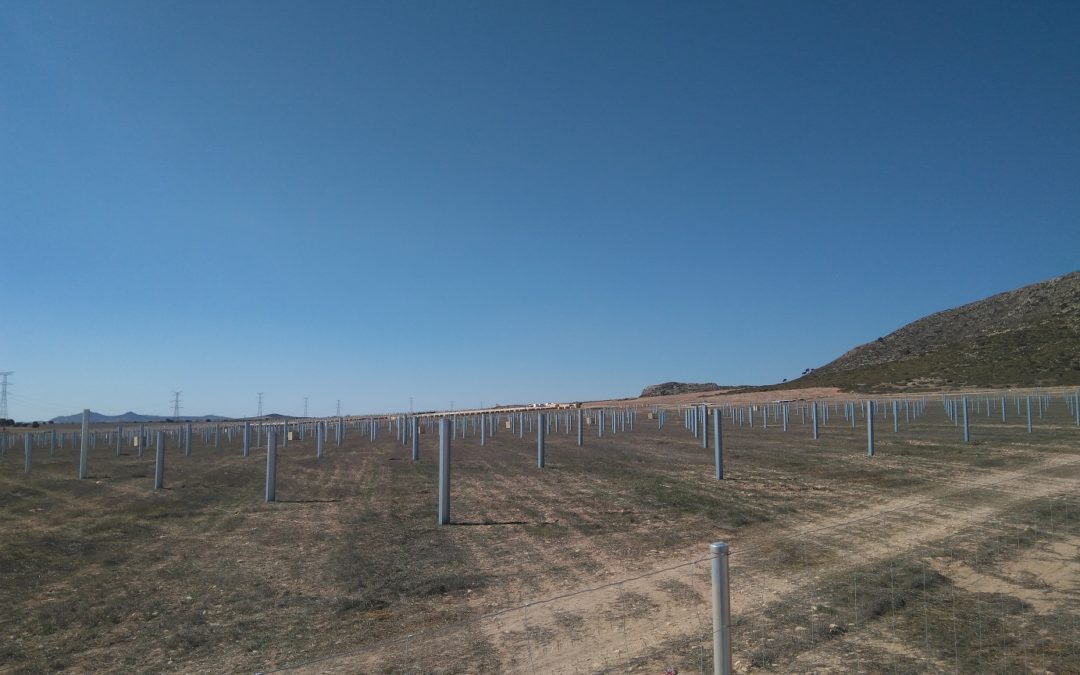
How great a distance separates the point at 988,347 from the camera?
8938cm

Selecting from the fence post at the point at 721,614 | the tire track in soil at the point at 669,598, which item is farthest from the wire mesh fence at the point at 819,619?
the fence post at the point at 721,614

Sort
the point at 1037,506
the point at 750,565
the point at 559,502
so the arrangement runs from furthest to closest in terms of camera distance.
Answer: the point at 559,502 → the point at 1037,506 → the point at 750,565

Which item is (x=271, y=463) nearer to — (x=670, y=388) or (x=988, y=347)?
(x=988, y=347)

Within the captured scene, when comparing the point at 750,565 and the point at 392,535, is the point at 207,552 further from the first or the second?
the point at 750,565

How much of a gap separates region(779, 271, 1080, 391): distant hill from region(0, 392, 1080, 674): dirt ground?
2756 inches

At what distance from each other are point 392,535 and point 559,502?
14.4ft

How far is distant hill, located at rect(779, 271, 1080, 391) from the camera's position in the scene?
7375 centimetres

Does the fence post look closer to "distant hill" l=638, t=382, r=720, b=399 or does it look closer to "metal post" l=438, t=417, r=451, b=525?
"metal post" l=438, t=417, r=451, b=525

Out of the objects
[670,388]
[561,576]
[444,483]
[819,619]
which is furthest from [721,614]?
[670,388]

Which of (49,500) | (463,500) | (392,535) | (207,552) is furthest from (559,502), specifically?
(49,500)

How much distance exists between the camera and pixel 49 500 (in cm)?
1767

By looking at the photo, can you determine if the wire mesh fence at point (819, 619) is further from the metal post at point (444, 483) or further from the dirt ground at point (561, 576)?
the metal post at point (444, 483)

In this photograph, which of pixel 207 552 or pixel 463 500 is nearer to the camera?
pixel 207 552

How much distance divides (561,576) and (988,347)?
103 meters
